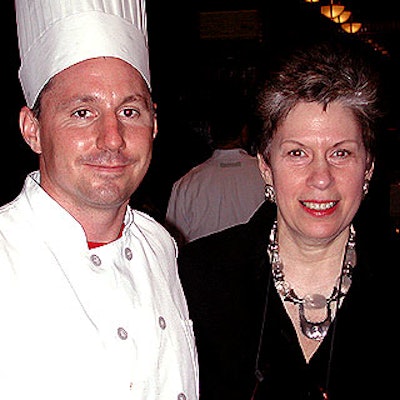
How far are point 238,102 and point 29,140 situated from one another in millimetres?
2628

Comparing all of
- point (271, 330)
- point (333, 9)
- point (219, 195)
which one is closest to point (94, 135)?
point (271, 330)

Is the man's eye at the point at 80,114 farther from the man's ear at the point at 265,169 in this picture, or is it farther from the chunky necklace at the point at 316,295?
the chunky necklace at the point at 316,295

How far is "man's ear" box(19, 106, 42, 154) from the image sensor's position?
1.72 m

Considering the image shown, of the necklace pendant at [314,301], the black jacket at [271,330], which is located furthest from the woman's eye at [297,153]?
the necklace pendant at [314,301]

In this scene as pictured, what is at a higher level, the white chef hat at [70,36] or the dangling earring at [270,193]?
the white chef hat at [70,36]

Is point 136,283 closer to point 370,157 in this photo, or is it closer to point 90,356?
point 90,356

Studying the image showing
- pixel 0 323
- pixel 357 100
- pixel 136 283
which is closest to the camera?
pixel 0 323

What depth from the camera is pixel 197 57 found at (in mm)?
9484

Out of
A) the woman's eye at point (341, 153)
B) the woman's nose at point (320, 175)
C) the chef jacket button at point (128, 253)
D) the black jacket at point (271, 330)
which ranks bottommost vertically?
the black jacket at point (271, 330)

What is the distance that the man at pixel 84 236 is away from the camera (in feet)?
4.84

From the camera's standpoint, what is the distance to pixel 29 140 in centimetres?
174

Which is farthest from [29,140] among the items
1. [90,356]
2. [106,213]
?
[90,356]

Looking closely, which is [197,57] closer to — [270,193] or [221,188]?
[221,188]

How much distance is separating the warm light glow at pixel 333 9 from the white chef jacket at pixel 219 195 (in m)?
4.24
